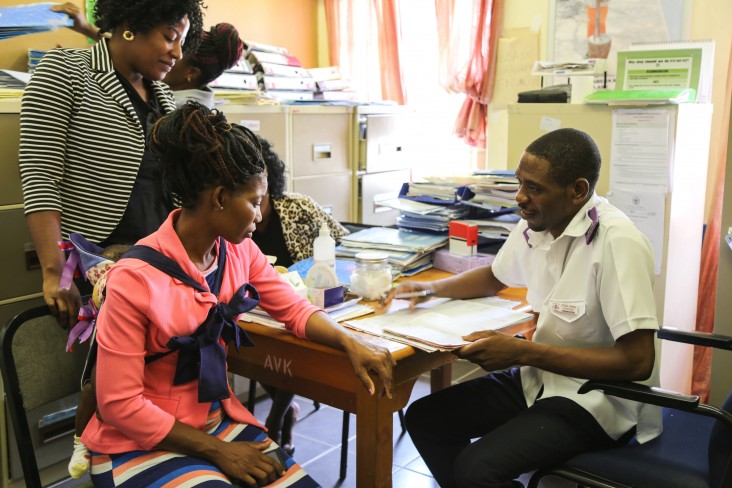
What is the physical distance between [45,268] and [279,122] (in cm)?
199

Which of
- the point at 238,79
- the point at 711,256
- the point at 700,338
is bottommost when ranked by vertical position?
the point at 711,256

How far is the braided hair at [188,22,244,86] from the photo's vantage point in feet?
8.64

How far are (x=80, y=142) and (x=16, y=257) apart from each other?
800 mm

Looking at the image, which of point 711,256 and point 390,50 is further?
point 390,50

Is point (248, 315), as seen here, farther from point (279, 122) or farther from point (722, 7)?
point (722, 7)

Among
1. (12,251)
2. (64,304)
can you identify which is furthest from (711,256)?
(12,251)

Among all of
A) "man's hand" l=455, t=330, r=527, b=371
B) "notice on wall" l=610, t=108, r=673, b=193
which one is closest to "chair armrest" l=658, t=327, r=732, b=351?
"man's hand" l=455, t=330, r=527, b=371

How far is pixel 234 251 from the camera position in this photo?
1581 mm

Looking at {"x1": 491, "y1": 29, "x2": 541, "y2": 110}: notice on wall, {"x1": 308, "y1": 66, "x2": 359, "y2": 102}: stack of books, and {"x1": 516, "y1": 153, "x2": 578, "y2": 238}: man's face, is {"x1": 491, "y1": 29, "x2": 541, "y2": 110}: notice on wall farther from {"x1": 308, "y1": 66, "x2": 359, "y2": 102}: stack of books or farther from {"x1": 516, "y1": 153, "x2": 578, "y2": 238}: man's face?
{"x1": 516, "y1": 153, "x2": 578, "y2": 238}: man's face

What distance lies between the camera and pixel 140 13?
1.84 meters

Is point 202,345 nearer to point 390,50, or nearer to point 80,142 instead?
point 80,142

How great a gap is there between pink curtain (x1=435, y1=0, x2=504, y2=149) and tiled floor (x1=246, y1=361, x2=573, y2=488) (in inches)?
71.1

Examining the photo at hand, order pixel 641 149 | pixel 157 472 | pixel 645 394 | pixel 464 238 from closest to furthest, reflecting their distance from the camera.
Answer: pixel 157 472
pixel 645 394
pixel 464 238
pixel 641 149

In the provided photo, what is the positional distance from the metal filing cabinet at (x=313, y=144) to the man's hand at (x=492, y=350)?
7.03ft
